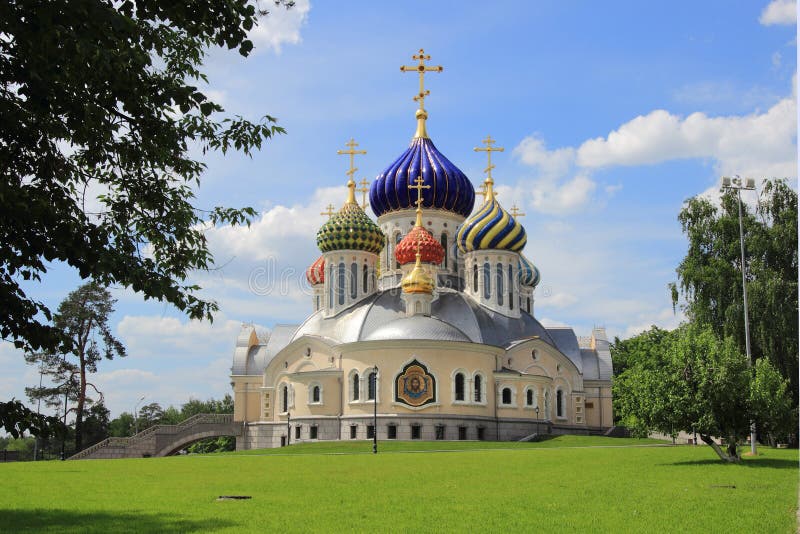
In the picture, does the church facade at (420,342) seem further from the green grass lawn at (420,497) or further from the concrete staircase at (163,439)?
the green grass lawn at (420,497)

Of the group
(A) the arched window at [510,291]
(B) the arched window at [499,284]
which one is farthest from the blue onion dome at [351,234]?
(A) the arched window at [510,291]

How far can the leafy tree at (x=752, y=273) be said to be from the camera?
3550cm

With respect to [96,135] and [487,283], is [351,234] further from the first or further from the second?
[96,135]

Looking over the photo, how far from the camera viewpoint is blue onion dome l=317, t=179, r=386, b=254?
5153cm

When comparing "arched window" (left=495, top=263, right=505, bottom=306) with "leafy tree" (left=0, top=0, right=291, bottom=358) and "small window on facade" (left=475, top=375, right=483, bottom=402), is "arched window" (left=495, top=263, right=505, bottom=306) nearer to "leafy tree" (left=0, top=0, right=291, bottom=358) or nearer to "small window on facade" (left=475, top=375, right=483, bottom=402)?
"small window on facade" (left=475, top=375, right=483, bottom=402)

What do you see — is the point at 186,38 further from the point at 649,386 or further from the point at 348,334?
the point at 348,334

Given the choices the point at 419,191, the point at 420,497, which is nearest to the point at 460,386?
the point at 419,191

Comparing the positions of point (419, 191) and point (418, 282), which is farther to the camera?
point (419, 191)

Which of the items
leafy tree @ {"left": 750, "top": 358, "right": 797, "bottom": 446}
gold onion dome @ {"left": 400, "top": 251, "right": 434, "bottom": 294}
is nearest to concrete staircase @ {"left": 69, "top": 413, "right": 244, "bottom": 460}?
gold onion dome @ {"left": 400, "top": 251, "right": 434, "bottom": 294}

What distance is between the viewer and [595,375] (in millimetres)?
54938

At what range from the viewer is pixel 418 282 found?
4666cm

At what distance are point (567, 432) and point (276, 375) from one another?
53.7 ft

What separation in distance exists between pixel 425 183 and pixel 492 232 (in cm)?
609

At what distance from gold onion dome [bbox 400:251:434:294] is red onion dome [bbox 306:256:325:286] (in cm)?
1372
